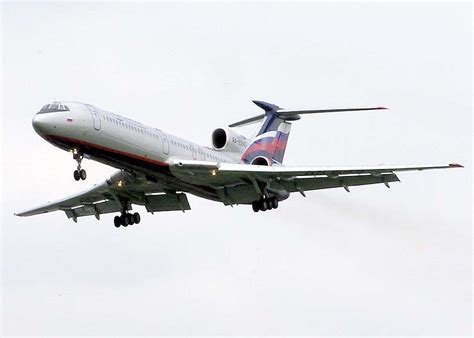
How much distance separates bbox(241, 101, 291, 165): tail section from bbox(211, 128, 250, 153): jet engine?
597 millimetres

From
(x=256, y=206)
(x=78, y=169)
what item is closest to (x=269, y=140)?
(x=256, y=206)

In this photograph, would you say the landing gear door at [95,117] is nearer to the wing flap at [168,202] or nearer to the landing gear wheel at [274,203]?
the wing flap at [168,202]

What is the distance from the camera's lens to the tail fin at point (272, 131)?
46469 millimetres

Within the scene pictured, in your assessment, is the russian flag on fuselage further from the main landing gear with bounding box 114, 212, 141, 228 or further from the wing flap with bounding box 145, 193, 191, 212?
the main landing gear with bounding box 114, 212, 141, 228

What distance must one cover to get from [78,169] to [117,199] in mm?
6616

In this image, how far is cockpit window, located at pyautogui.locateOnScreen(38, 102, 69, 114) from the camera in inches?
1581

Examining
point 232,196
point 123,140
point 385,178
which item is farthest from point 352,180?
point 123,140

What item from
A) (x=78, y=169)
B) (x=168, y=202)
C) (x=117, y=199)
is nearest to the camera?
(x=78, y=169)

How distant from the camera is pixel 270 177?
43.2m

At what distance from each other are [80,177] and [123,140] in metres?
1.89

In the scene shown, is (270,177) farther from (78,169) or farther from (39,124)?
(39,124)

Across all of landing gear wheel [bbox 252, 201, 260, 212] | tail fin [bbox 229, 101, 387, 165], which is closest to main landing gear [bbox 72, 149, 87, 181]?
landing gear wheel [bbox 252, 201, 260, 212]

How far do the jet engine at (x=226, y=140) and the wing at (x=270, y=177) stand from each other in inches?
63.6

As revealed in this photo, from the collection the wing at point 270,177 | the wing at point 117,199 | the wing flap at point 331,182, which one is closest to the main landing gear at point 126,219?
the wing at point 117,199
